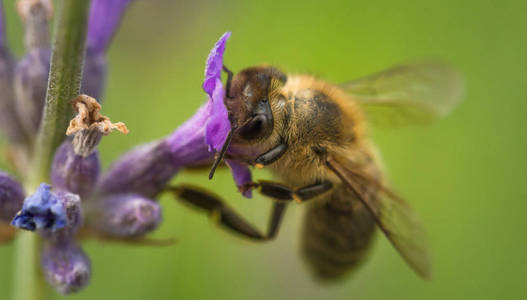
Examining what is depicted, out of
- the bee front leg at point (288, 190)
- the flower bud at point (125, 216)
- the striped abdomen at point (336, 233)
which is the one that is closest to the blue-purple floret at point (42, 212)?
the flower bud at point (125, 216)

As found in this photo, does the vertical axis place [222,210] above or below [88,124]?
below

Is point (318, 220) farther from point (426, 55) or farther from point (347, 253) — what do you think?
point (426, 55)

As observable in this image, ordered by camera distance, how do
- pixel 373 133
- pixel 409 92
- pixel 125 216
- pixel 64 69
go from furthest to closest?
pixel 373 133 < pixel 409 92 < pixel 125 216 < pixel 64 69

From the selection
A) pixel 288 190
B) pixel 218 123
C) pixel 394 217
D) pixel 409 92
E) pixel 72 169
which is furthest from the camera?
pixel 409 92

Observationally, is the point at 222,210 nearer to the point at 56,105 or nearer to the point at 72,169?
the point at 72,169

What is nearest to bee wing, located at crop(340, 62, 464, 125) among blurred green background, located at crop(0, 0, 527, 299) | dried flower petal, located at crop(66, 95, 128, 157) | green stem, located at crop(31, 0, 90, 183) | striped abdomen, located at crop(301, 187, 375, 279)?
striped abdomen, located at crop(301, 187, 375, 279)

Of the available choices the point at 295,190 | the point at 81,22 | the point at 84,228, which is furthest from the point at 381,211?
the point at 81,22

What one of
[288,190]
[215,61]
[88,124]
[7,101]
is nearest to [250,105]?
[215,61]

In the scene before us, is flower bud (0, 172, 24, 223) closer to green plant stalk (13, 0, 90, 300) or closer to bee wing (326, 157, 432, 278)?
green plant stalk (13, 0, 90, 300)

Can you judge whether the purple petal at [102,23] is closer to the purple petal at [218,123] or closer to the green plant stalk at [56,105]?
the green plant stalk at [56,105]
